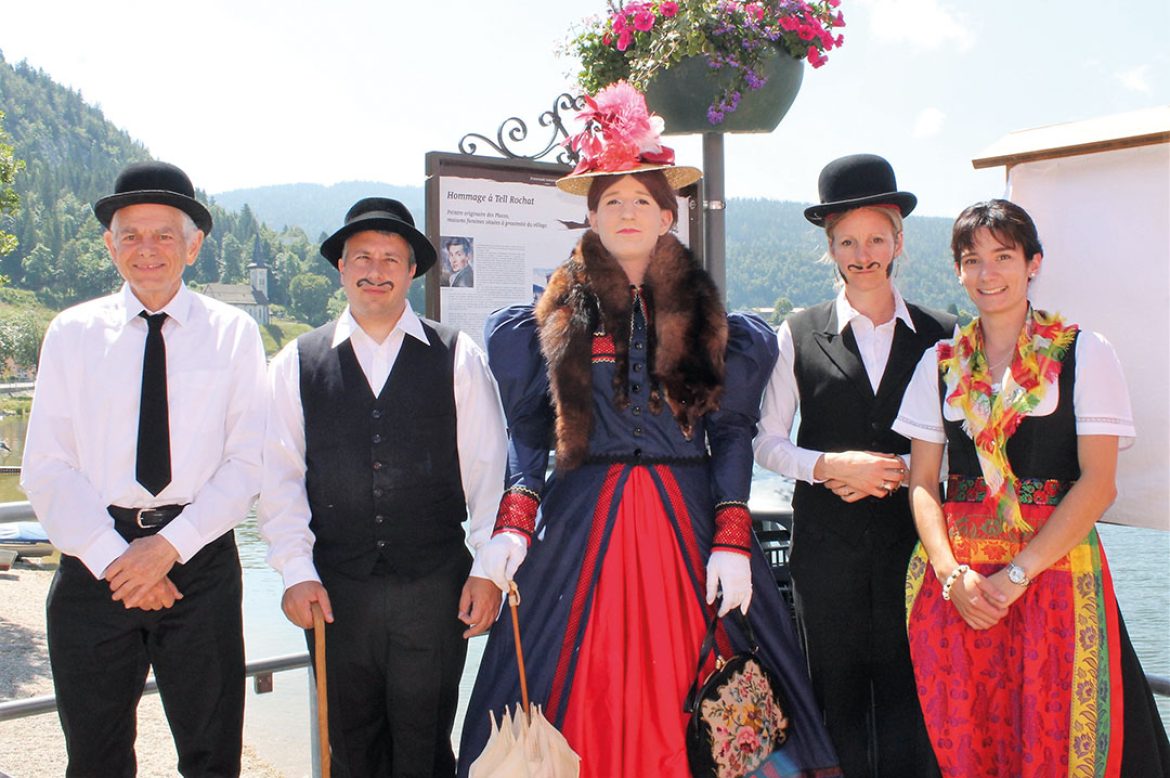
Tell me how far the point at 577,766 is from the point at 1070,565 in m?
1.20

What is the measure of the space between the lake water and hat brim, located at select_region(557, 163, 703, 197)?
106 centimetres

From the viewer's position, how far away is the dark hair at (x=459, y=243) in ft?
10.7

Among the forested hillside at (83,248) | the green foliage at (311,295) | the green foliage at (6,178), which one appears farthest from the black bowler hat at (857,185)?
the forested hillside at (83,248)

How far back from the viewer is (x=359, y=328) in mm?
2699

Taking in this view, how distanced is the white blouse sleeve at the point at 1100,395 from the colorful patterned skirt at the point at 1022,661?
170mm

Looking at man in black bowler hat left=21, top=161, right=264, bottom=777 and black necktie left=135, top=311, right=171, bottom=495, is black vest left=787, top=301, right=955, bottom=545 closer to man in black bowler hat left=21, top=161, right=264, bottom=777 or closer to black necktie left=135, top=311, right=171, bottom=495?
man in black bowler hat left=21, top=161, right=264, bottom=777

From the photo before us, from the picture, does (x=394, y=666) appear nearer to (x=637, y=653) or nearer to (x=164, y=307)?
(x=637, y=653)

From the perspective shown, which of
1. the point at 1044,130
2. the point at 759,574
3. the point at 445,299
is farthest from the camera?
the point at 445,299

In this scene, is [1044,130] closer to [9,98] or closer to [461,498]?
[461,498]

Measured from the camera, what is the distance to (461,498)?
→ 8.82 ft

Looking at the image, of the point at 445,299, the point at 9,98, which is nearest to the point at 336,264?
the point at 445,299

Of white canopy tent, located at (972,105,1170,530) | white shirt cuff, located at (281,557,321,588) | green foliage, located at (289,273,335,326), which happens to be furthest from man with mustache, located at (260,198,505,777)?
green foliage, located at (289,273,335,326)

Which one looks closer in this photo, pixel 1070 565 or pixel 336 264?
pixel 1070 565

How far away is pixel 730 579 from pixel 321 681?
1021 mm
